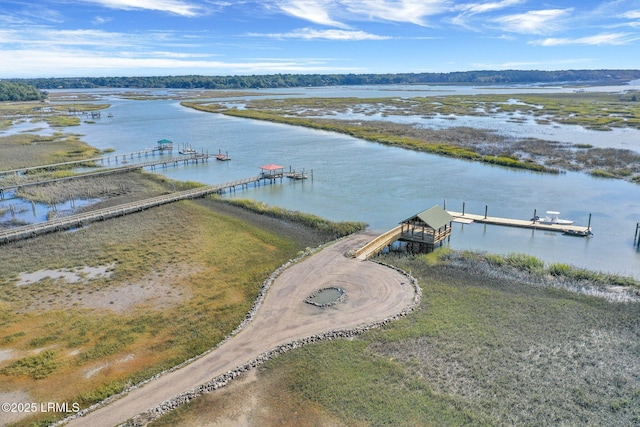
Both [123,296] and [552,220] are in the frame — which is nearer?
[123,296]

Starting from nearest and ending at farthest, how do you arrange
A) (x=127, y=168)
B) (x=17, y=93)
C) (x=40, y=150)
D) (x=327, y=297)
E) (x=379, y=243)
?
(x=327, y=297)
(x=379, y=243)
(x=127, y=168)
(x=40, y=150)
(x=17, y=93)

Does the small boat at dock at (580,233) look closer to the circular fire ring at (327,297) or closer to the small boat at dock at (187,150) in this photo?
the circular fire ring at (327,297)

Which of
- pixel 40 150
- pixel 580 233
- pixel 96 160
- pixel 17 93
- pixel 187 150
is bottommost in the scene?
pixel 580 233

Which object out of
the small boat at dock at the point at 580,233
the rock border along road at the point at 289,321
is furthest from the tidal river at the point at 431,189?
the rock border along road at the point at 289,321

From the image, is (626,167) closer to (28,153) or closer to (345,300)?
(345,300)

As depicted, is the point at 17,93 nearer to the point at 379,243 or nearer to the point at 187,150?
the point at 187,150

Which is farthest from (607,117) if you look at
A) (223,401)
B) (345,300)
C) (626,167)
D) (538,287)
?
(223,401)

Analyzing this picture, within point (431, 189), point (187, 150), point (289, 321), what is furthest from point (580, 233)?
point (187, 150)
